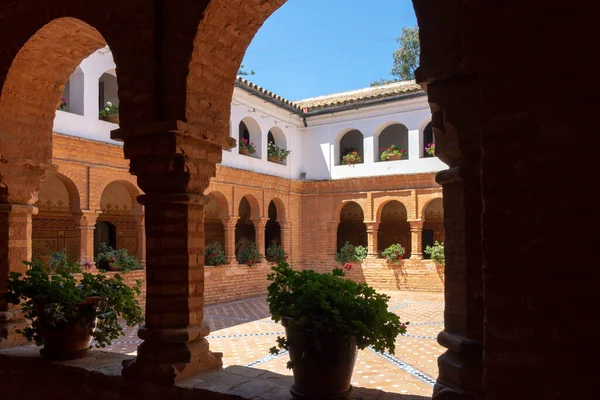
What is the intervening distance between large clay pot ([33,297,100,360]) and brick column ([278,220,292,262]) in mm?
15186

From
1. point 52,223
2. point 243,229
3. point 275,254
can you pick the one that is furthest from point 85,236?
point 243,229

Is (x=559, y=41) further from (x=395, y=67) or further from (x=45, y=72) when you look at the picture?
(x=395, y=67)

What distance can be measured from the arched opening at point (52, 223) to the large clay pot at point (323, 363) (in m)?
12.8

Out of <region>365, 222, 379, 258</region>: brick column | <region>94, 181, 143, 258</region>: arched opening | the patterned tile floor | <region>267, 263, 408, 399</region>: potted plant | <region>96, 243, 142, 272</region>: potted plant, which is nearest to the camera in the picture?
<region>267, 263, 408, 399</region>: potted plant

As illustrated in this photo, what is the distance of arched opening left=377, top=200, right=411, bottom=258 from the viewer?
21.5m

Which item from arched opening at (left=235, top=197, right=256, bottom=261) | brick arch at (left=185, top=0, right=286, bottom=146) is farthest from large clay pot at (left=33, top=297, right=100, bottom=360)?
arched opening at (left=235, top=197, right=256, bottom=261)

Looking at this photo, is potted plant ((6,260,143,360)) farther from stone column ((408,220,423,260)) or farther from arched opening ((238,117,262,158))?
stone column ((408,220,423,260))

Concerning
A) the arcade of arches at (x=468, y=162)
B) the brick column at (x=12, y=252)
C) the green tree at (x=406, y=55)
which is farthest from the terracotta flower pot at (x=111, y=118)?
the green tree at (x=406, y=55)

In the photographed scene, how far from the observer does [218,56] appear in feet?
12.9

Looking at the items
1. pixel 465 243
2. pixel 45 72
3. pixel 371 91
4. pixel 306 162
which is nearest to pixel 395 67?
pixel 371 91

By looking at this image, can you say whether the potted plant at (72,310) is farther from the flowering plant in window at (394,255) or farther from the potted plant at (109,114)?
the flowering plant in window at (394,255)

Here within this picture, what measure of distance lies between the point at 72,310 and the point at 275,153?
50.1 ft

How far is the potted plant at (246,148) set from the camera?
57.9 ft

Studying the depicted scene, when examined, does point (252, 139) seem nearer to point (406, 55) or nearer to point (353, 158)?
point (353, 158)
